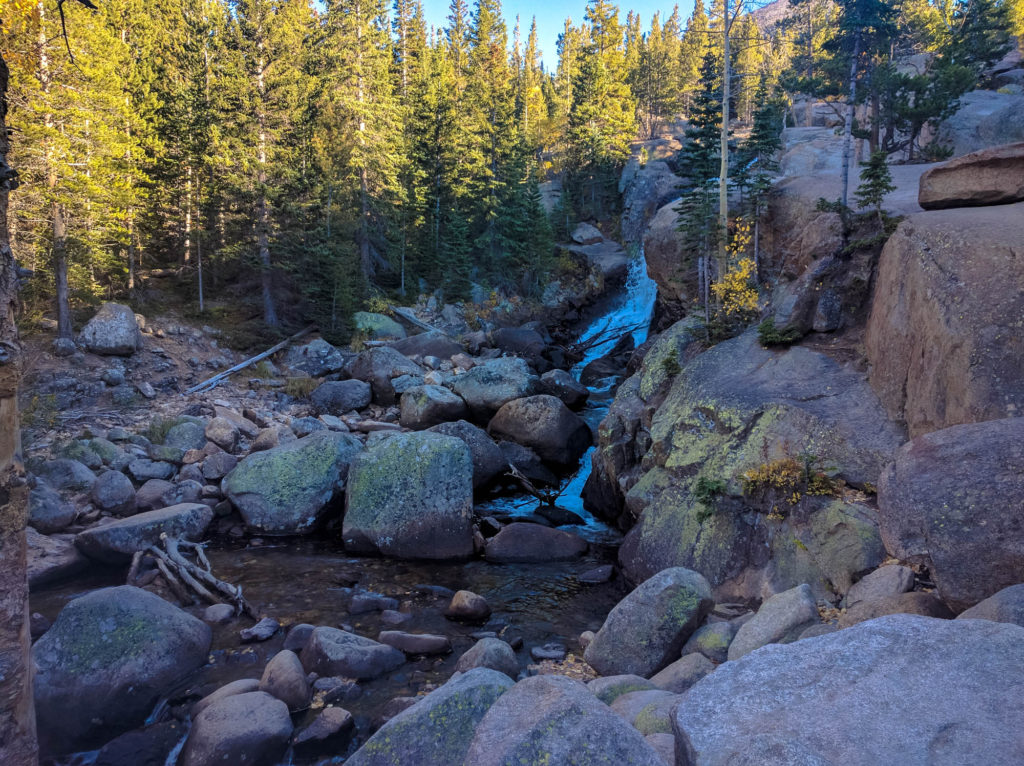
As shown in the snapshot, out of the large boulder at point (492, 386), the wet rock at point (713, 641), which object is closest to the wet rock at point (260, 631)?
the wet rock at point (713, 641)

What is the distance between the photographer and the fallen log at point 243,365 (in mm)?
21062

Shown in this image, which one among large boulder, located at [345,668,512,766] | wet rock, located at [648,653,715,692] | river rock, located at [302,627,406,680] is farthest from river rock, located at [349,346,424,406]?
large boulder, located at [345,668,512,766]

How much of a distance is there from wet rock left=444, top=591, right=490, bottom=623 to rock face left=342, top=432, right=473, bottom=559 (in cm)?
244

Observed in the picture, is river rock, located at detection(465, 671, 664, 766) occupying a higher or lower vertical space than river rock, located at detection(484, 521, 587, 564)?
higher

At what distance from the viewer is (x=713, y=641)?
817cm

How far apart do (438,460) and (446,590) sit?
3043 millimetres

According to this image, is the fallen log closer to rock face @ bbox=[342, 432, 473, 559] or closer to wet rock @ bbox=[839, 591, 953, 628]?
rock face @ bbox=[342, 432, 473, 559]

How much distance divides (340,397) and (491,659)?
49.1 feet

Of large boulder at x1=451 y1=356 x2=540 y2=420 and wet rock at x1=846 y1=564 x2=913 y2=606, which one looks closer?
wet rock at x1=846 y1=564 x2=913 y2=606

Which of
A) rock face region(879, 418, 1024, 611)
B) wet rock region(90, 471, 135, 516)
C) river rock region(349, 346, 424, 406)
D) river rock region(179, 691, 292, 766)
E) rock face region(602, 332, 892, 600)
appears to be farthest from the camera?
river rock region(349, 346, 424, 406)

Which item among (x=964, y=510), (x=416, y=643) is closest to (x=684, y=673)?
(x=964, y=510)

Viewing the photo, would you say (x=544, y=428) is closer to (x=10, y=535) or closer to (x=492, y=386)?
(x=492, y=386)

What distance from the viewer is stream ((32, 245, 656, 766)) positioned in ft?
27.7

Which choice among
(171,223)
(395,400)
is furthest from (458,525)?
(171,223)
